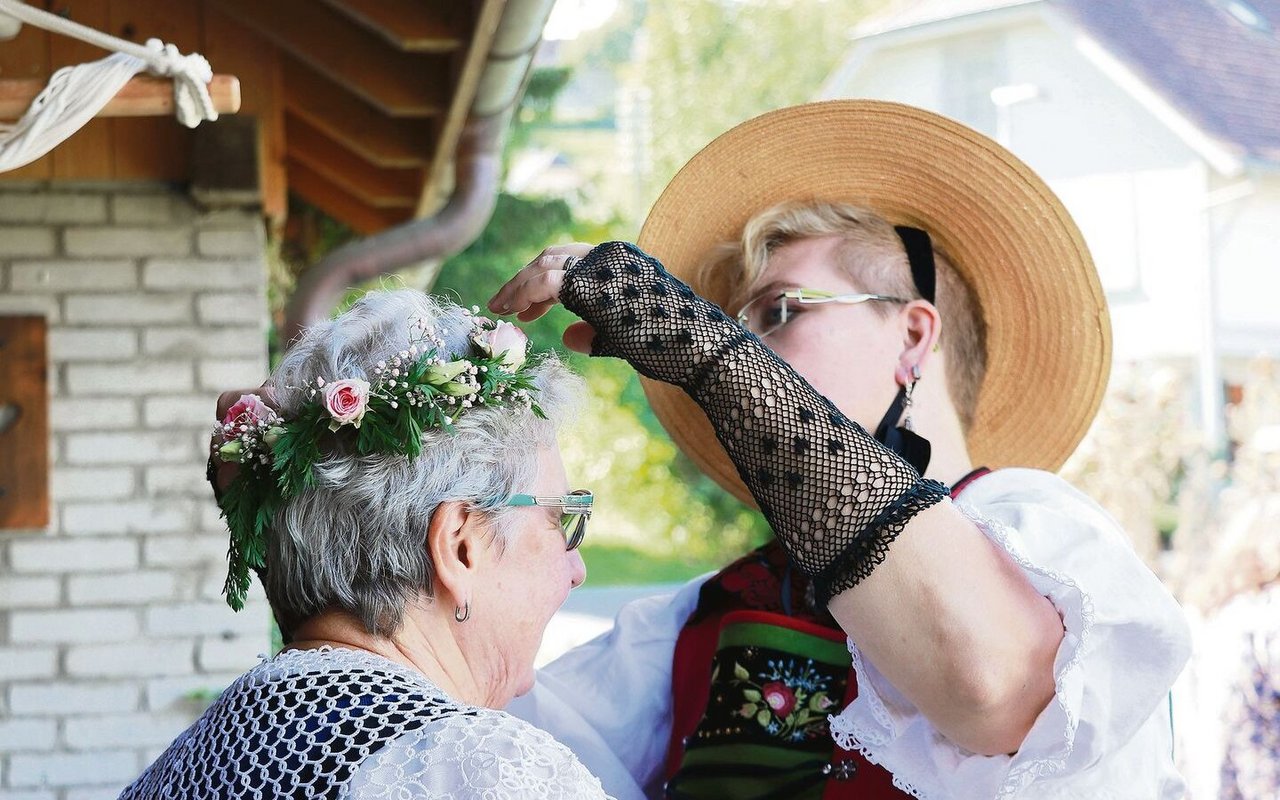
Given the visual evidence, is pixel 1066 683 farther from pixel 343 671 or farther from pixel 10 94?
pixel 10 94

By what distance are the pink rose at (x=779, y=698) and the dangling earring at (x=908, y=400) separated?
1.52 feet

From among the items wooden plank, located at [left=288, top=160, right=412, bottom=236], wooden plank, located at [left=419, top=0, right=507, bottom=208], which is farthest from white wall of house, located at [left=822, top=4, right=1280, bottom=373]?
wooden plank, located at [left=419, top=0, right=507, bottom=208]

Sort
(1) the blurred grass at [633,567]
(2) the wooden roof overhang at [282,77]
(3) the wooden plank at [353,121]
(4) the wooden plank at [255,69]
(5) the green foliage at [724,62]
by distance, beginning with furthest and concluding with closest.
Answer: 1. (5) the green foliage at [724,62]
2. (1) the blurred grass at [633,567]
3. (3) the wooden plank at [353,121]
4. (4) the wooden plank at [255,69]
5. (2) the wooden roof overhang at [282,77]

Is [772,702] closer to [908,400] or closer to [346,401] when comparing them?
[908,400]

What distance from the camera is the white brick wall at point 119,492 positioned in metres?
4.27

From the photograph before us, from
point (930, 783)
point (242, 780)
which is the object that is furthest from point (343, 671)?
point (930, 783)

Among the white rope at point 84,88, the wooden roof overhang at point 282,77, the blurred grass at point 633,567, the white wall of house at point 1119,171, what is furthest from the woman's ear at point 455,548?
the blurred grass at point 633,567

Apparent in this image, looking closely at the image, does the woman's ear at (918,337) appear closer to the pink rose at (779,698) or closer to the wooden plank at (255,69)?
the pink rose at (779,698)

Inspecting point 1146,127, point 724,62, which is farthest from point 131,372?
point 724,62

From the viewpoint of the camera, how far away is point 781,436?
1.66 m

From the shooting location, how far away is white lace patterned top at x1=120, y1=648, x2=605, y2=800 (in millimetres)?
1415

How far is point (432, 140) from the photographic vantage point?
15.6ft

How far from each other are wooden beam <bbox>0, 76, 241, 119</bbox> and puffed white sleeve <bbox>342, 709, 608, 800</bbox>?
4.14 feet

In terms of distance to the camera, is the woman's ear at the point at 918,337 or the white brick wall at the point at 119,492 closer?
the woman's ear at the point at 918,337
